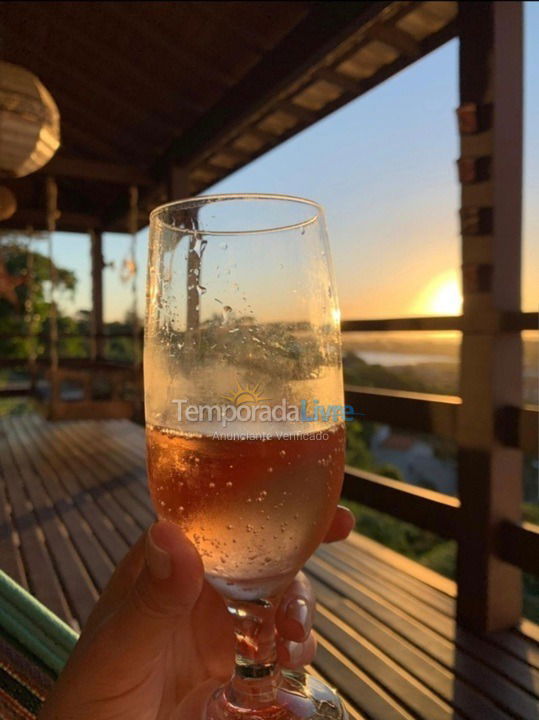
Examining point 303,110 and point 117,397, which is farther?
point 117,397

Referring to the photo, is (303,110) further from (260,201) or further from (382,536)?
(382,536)

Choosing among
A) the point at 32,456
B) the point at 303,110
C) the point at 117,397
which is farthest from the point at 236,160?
the point at 32,456

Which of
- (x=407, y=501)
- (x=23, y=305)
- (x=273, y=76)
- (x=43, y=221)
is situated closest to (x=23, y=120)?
(x=273, y=76)

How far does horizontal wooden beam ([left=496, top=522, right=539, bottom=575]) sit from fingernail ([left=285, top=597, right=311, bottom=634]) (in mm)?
1584

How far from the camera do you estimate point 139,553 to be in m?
0.64

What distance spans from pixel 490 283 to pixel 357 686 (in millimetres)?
1443

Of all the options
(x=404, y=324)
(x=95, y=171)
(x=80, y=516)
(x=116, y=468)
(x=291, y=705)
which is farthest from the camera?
(x=95, y=171)

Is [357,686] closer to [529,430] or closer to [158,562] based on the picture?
[529,430]

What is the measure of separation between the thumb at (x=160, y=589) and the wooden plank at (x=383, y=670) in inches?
51.2

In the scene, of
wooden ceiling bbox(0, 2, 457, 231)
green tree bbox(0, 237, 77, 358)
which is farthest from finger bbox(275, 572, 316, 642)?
green tree bbox(0, 237, 77, 358)

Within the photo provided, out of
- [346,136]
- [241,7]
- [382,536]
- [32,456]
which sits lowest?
[382,536]

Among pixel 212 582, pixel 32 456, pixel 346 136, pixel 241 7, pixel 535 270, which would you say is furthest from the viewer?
pixel 346 136

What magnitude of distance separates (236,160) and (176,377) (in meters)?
5.30

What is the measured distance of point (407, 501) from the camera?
270cm
